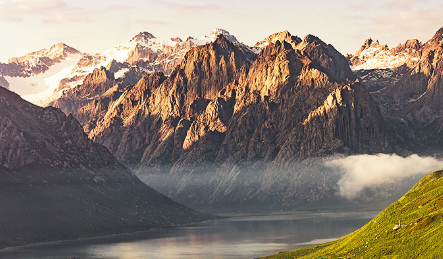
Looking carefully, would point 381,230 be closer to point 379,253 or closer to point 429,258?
point 379,253

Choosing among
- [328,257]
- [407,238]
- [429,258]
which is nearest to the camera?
[429,258]

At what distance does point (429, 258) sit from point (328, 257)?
4846 centimetres

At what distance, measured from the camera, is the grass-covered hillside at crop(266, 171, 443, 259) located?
13788 centimetres

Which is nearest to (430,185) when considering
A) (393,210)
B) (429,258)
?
(393,210)

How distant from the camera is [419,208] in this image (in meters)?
165

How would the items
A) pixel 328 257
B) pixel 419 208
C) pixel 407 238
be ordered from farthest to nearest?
1. pixel 328 257
2. pixel 419 208
3. pixel 407 238

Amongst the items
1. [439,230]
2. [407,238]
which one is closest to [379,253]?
[407,238]

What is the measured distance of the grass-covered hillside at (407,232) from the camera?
5428 inches

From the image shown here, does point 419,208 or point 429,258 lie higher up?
point 419,208

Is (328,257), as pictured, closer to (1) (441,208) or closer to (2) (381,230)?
(2) (381,230)

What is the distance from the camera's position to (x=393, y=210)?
181625 millimetres

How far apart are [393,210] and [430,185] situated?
444 inches

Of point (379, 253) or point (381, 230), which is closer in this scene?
point (379, 253)

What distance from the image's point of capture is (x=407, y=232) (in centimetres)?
15212
